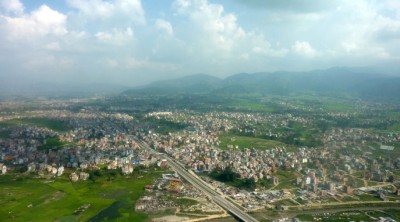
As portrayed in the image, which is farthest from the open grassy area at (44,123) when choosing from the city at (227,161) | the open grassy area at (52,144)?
the open grassy area at (52,144)

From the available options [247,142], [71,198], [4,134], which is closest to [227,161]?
[247,142]

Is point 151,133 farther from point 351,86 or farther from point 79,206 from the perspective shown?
point 351,86

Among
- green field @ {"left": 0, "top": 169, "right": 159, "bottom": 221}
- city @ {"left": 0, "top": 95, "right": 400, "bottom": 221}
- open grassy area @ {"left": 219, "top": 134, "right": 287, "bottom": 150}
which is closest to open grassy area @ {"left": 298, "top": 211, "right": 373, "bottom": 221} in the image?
city @ {"left": 0, "top": 95, "right": 400, "bottom": 221}

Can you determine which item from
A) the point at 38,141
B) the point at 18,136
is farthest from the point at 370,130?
the point at 18,136

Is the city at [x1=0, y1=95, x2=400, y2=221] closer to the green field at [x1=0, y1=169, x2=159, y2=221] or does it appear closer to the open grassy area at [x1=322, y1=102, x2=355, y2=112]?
the green field at [x1=0, y1=169, x2=159, y2=221]

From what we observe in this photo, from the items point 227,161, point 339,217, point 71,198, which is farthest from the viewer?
point 227,161

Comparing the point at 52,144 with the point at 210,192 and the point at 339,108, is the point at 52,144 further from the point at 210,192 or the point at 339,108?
the point at 339,108
